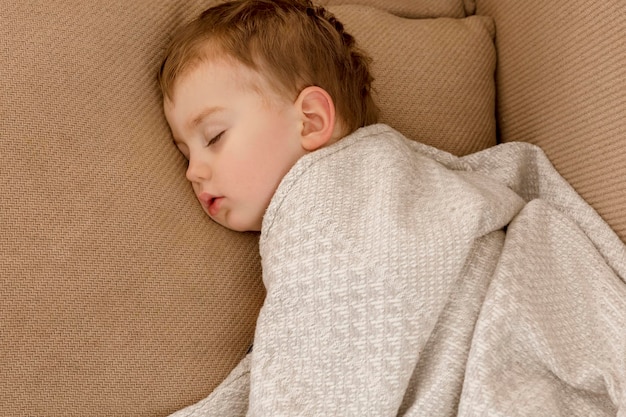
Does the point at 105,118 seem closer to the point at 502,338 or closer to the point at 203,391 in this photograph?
the point at 203,391

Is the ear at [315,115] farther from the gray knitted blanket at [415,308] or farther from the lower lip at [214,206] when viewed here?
the lower lip at [214,206]

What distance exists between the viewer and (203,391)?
1.05m

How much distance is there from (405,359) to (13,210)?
60 centimetres

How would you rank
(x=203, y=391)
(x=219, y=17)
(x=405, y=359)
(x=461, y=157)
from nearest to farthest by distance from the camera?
(x=405, y=359) → (x=203, y=391) → (x=219, y=17) → (x=461, y=157)

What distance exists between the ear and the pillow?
8.4 inches

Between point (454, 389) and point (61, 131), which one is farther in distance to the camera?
point (61, 131)

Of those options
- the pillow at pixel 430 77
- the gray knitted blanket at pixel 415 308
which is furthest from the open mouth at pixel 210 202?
the pillow at pixel 430 77

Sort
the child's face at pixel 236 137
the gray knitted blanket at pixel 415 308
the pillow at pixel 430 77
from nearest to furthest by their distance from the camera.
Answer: the gray knitted blanket at pixel 415 308 → the child's face at pixel 236 137 → the pillow at pixel 430 77

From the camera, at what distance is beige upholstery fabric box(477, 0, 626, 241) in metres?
1.11

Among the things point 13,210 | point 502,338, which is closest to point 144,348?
point 13,210

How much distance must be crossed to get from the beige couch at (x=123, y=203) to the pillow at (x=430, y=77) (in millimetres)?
124

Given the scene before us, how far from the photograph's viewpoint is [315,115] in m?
1.14

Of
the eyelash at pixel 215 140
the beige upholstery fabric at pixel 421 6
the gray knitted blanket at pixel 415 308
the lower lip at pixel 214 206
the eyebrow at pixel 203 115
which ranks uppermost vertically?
the eyebrow at pixel 203 115

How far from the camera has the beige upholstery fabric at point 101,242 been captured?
100 centimetres
